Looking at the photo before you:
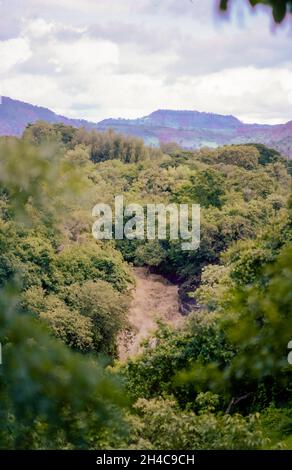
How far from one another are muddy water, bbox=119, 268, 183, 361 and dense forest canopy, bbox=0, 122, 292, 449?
1.75ft

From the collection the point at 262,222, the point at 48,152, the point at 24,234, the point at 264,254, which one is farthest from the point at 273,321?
the point at 262,222

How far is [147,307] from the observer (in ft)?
75.0

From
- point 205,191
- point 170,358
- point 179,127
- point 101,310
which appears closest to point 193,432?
point 170,358

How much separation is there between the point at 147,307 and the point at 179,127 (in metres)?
88.5

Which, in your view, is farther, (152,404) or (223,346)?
(223,346)

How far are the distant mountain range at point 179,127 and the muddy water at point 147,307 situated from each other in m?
35.5

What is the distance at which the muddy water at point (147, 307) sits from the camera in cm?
1928

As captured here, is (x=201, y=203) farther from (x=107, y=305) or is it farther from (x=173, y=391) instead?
(x=173, y=391)

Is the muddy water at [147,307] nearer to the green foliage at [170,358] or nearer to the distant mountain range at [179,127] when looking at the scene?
the green foliage at [170,358]

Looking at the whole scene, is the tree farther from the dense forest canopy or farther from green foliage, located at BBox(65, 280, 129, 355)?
green foliage, located at BBox(65, 280, 129, 355)

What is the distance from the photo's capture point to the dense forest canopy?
153cm

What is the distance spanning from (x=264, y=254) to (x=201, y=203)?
18.9m

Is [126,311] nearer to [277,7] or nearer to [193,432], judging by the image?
[193,432]

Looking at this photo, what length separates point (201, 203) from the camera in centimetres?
3041
